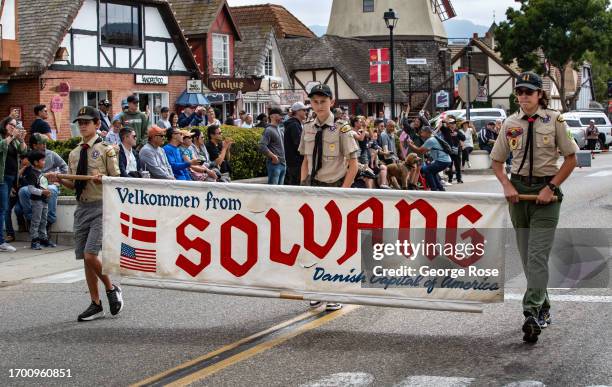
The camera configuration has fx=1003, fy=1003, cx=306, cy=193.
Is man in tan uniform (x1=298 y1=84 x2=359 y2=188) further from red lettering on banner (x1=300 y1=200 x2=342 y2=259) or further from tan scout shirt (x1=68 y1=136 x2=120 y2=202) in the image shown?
tan scout shirt (x1=68 y1=136 x2=120 y2=202)

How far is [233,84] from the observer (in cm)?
3850

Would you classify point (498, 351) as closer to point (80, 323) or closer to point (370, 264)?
point (370, 264)

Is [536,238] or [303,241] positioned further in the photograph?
[303,241]

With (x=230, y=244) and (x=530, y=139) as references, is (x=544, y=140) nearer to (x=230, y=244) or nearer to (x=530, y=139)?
(x=530, y=139)

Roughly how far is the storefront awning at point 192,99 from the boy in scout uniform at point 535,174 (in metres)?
28.3

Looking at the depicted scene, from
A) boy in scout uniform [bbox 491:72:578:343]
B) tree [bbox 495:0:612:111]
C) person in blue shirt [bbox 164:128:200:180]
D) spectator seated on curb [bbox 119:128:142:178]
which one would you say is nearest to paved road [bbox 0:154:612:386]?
boy in scout uniform [bbox 491:72:578:343]

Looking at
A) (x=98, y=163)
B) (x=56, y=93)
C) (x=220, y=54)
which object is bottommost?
(x=98, y=163)

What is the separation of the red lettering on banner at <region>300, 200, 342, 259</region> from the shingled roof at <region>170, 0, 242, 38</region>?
112ft

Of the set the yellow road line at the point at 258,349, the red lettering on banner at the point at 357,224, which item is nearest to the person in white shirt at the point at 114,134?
the yellow road line at the point at 258,349

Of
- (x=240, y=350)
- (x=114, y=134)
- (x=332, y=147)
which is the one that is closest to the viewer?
(x=240, y=350)

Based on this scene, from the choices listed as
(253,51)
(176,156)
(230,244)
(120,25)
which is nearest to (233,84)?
(120,25)

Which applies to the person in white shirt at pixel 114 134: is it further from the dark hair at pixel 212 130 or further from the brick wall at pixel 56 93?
the brick wall at pixel 56 93

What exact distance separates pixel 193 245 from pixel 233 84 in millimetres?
30371

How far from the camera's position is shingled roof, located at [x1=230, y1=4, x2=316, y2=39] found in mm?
61156
